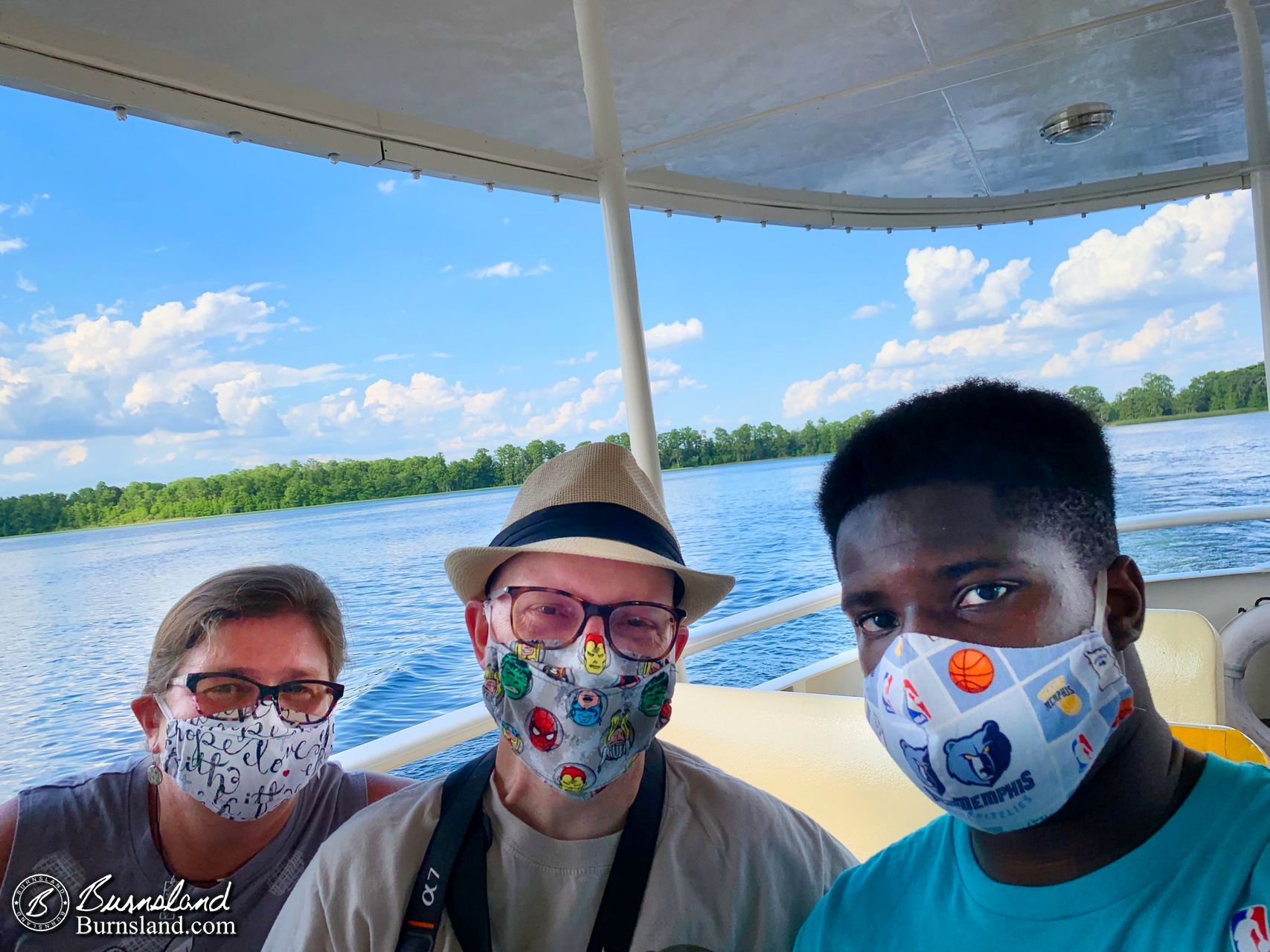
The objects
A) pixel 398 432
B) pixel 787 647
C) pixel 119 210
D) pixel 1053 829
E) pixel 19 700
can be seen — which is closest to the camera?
pixel 1053 829

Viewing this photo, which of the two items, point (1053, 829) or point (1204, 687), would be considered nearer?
point (1053, 829)

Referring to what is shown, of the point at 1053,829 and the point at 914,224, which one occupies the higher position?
the point at 914,224

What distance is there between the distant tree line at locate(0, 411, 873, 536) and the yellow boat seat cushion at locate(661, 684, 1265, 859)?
2.22 feet

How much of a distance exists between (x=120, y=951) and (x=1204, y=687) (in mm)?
2495

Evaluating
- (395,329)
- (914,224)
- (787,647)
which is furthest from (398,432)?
(914,224)

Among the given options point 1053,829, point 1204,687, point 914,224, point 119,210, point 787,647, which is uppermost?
point 119,210

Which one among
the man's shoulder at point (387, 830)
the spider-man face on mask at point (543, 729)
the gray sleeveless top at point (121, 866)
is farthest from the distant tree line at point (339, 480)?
the gray sleeveless top at point (121, 866)

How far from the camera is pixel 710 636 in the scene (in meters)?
3.00

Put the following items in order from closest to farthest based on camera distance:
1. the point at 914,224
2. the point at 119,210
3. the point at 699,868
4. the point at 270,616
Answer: the point at 699,868 < the point at 270,616 < the point at 914,224 < the point at 119,210

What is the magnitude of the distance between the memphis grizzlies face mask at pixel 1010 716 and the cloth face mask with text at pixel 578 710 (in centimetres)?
49

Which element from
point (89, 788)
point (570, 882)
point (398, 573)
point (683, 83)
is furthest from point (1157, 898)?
point (398, 573)

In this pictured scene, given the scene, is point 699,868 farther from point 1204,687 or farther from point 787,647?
point 787,647

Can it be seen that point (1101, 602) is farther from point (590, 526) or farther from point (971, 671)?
point (590, 526)

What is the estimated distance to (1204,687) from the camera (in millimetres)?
2162
